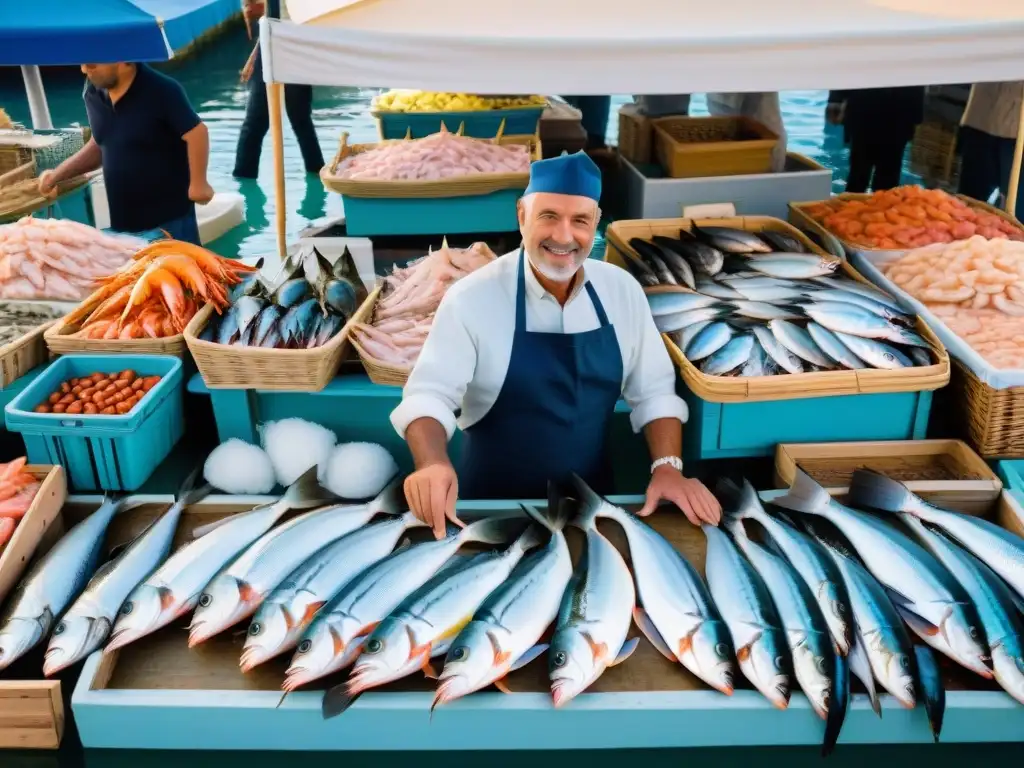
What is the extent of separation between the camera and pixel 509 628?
2.10m

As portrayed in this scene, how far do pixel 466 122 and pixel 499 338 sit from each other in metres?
3.67

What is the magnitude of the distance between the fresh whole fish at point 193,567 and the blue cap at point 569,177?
3.70 feet

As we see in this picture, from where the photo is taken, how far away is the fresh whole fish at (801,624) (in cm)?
202

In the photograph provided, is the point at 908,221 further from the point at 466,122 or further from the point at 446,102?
the point at 446,102

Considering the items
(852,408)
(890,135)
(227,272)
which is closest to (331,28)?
(227,272)

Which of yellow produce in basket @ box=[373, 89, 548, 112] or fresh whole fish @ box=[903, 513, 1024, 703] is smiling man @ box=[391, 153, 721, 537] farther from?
yellow produce in basket @ box=[373, 89, 548, 112]

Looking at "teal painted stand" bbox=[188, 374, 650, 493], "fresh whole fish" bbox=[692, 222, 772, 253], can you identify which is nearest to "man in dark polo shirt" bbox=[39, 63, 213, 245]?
"teal painted stand" bbox=[188, 374, 650, 493]

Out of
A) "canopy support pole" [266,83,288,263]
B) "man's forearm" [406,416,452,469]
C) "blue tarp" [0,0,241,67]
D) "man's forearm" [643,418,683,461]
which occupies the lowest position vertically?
"man's forearm" [643,418,683,461]

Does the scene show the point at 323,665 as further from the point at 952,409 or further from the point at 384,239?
the point at 384,239

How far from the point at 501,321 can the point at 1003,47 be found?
240cm

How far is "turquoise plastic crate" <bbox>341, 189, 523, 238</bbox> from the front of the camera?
15.4 feet

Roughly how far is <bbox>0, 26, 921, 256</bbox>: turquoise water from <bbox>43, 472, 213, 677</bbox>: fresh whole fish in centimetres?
424

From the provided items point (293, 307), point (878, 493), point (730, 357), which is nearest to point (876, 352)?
point (730, 357)

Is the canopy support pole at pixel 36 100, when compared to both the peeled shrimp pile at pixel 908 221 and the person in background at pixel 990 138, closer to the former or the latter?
the peeled shrimp pile at pixel 908 221
